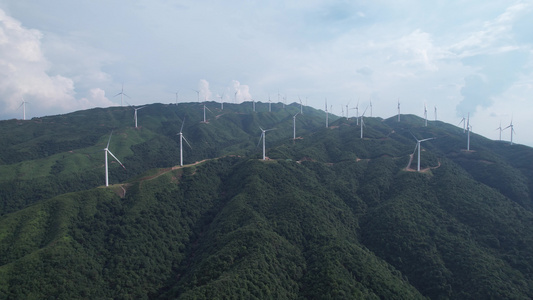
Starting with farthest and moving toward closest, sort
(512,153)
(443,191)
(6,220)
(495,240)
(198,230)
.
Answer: (512,153) < (443,191) < (198,230) < (495,240) < (6,220)

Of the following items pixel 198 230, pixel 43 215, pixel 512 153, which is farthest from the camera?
pixel 512 153

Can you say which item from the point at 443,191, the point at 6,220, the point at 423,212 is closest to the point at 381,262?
the point at 423,212

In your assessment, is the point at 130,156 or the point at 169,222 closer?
the point at 169,222

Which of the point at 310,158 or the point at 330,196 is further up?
the point at 310,158

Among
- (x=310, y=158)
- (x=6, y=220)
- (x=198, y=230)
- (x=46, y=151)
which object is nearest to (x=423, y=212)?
(x=310, y=158)

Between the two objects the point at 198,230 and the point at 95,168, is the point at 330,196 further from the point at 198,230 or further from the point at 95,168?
the point at 95,168

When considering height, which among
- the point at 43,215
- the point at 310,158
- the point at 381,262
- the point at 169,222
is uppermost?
the point at 310,158

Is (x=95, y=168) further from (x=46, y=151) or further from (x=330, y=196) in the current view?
(x=330, y=196)
